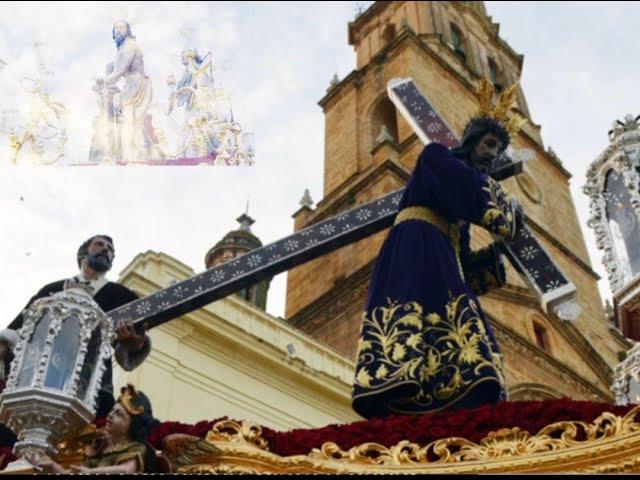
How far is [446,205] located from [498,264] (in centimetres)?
70

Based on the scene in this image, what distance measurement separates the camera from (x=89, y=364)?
166 inches

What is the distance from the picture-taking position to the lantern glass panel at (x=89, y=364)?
13.3ft

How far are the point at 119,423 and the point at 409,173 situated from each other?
19.5 m

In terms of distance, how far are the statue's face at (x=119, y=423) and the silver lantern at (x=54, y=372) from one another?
166mm

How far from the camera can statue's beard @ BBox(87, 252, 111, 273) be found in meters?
5.19

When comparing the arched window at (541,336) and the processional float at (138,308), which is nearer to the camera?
the processional float at (138,308)

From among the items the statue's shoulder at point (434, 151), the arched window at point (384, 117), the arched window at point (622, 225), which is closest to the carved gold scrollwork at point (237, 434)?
the statue's shoulder at point (434, 151)

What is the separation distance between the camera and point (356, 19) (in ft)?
109

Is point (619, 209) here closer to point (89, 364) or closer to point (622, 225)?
point (622, 225)

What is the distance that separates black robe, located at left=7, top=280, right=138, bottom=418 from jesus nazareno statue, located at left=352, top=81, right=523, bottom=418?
1.32 meters

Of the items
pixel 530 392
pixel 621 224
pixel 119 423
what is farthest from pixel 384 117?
pixel 119 423

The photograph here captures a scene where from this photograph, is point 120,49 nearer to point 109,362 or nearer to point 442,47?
point 109,362

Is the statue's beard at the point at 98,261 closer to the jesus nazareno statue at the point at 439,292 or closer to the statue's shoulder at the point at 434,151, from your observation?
the jesus nazareno statue at the point at 439,292

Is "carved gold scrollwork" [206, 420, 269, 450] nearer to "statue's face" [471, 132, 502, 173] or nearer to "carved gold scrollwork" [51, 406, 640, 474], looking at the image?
"carved gold scrollwork" [51, 406, 640, 474]
